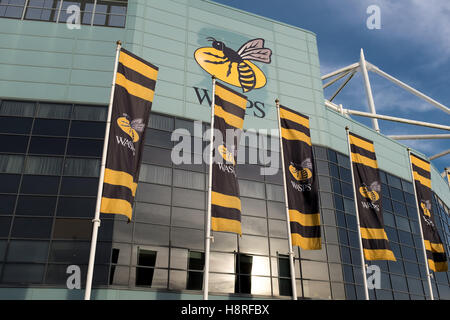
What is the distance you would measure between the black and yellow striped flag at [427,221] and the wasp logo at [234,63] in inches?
474

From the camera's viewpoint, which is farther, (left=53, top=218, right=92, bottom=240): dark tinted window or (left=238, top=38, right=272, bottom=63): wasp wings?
(left=238, top=38, right=272, bottom=63): wasp wings

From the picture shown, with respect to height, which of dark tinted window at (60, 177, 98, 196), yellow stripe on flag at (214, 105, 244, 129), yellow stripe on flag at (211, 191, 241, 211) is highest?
yellow stripe on flag at (214, 105, 244, 129)

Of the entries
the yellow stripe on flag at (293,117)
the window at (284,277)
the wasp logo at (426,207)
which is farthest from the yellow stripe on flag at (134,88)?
the wasp logo at (426,207)

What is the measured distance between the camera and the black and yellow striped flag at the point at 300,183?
17844 millimetres

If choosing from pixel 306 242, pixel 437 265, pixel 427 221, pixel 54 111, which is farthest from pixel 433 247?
pixel 54 111

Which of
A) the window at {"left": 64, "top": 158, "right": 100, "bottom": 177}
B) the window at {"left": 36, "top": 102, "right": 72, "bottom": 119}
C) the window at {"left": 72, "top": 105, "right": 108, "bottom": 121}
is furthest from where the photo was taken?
the window at {"left": 72, "top": 105, "right": 108, "bottom": 121}

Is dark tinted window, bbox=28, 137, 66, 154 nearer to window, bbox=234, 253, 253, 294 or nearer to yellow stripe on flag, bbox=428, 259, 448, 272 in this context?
window, bbox=234, 253, 253, 294

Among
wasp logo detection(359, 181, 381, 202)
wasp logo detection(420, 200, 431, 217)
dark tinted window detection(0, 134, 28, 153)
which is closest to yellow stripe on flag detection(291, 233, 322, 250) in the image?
wasp logo detection(359, 181, 381, 202)

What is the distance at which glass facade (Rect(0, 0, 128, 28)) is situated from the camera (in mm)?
28125

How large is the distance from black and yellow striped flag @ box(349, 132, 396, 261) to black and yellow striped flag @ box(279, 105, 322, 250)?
125 inches

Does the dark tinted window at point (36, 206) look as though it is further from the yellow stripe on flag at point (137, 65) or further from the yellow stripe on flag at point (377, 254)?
the yellow stripe on flag at point (377, 254)

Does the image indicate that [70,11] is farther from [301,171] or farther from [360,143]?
[360,143]

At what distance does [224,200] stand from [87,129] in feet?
38.2

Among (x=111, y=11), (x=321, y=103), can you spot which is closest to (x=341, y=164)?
(x=321, y=103)
